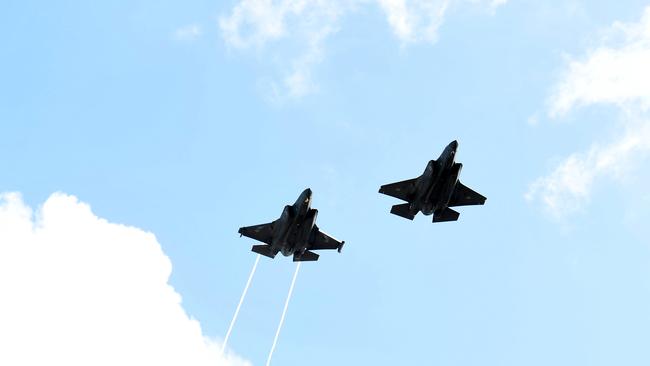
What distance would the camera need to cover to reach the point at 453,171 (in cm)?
6500

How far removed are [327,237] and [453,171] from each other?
45.7 feet

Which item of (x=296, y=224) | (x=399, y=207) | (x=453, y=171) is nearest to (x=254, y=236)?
(x=296, y=224)

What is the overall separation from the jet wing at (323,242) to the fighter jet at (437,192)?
599cm

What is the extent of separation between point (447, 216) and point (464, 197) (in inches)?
104

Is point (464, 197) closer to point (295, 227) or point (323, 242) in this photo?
point (323, 242)

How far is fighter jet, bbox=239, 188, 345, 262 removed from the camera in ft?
220

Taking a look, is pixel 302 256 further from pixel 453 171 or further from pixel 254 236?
pixel 453 171

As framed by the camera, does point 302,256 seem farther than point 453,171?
Yes

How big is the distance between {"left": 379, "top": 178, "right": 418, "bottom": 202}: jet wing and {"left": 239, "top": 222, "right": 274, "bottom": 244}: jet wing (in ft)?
35.4

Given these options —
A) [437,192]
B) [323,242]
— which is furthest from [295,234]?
[437,192]

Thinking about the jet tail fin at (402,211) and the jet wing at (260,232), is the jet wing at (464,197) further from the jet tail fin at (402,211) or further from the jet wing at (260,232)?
the jet wing at (260,232)

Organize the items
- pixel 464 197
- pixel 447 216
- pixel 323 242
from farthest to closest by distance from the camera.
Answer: pixel 323 242, pixel 447 216, pixel 464 197

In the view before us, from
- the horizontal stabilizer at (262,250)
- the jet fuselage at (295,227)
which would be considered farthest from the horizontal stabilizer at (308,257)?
the jet fuselage at (295,227)

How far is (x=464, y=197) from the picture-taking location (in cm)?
6981
